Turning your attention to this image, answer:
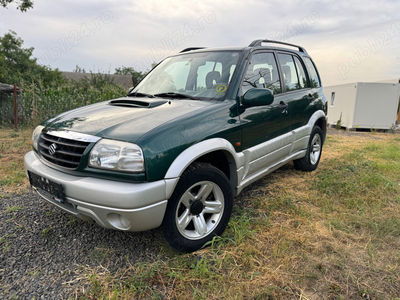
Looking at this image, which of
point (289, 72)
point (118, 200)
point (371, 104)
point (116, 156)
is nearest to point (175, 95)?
point (116, 156)

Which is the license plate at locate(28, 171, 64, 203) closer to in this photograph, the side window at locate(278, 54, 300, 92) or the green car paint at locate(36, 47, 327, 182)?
the green car paint at locate(36, 47, 327, 182)

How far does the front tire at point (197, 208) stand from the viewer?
6.65 feet

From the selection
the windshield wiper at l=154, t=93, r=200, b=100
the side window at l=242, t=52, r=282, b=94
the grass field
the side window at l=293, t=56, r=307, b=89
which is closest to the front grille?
the grass field

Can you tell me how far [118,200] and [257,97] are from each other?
152 centimetres

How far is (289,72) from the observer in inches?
146

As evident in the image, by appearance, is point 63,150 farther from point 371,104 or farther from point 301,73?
point 371,104

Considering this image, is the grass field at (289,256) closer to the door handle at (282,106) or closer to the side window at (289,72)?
the door handle at (282,106)

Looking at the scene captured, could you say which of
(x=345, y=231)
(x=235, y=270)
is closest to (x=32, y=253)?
(x=235, y=270)

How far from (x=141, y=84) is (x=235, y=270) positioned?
241cm

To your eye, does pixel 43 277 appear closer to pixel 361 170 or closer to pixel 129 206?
pixel 129 206

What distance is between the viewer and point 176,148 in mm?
1971

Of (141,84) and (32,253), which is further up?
(141,84)

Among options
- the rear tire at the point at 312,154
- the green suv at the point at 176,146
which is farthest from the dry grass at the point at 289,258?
the rear tire at the point at 312,154

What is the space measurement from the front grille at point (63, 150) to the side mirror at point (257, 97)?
144 centimetres
